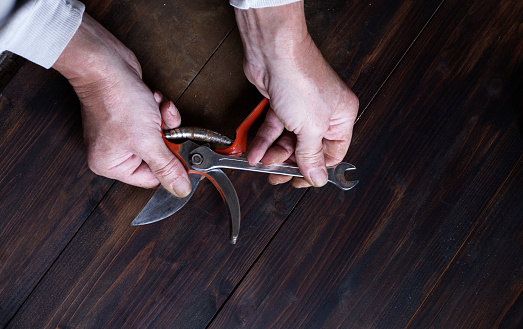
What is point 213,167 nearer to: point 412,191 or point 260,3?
point 260,3

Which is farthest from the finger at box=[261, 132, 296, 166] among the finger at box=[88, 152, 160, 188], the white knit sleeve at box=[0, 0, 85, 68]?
the white knit sleeve at box=[0, 0, 85, 68]

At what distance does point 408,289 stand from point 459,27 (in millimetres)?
518

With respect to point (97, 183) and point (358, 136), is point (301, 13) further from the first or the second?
point (97, 183)

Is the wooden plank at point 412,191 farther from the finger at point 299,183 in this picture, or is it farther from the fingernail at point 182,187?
the fingernail at point 182,187

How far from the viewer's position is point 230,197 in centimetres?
70

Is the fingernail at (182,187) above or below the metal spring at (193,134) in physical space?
below

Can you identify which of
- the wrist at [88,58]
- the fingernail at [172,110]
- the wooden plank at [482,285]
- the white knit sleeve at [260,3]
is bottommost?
the wooden plank at [482,285]

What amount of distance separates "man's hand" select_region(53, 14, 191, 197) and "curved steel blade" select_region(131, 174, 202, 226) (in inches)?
0.9

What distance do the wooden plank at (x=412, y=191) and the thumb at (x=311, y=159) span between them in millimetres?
86

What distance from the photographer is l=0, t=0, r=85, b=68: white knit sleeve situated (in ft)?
1.79

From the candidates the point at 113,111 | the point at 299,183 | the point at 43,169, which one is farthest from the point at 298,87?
the point at 43,169

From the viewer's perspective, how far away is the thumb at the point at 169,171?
661mm

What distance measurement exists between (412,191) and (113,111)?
57cm

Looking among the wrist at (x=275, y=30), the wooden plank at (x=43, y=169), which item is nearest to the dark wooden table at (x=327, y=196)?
the wooden plank at (x=43, y=169)
